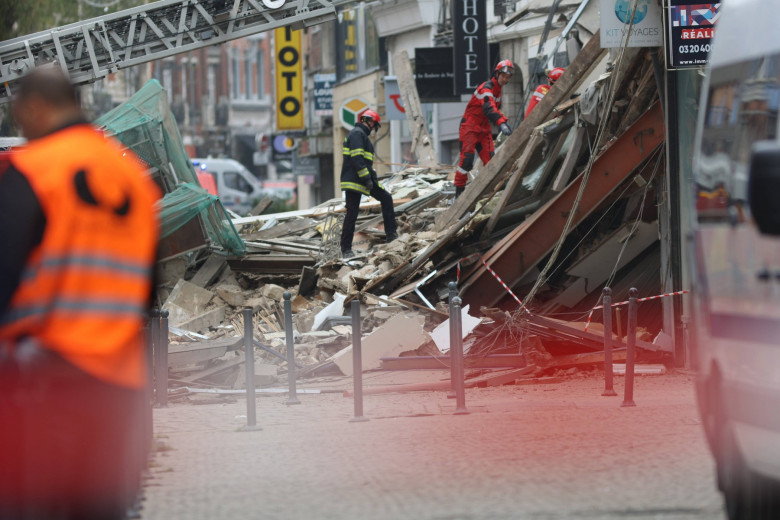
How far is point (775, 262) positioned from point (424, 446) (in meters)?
4.12

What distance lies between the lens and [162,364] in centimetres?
1079

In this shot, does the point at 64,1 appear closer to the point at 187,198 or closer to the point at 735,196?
the point at 187,198

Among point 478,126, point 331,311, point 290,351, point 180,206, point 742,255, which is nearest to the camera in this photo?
point 742,255

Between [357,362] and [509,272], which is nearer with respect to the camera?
[357,362]

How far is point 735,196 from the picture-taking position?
4.85 meters

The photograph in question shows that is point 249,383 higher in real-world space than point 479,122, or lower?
lower

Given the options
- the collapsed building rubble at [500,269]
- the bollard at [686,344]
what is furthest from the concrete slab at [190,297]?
the bollard at [686,344]

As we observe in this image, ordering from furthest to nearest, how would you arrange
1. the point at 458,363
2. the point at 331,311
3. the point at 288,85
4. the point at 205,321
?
the point at 288,85, the point at 205,321, the point at 331,311, the point at 458,363

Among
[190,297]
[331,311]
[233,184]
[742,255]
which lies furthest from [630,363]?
[233,184]

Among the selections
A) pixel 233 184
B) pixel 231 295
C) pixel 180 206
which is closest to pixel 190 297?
pixel 231 295

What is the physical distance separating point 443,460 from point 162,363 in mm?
3865

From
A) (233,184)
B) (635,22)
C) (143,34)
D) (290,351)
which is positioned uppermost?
(143,34)

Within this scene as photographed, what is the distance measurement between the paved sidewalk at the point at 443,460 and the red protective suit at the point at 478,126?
582 cm

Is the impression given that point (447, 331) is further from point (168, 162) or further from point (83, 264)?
point (83, 264)
